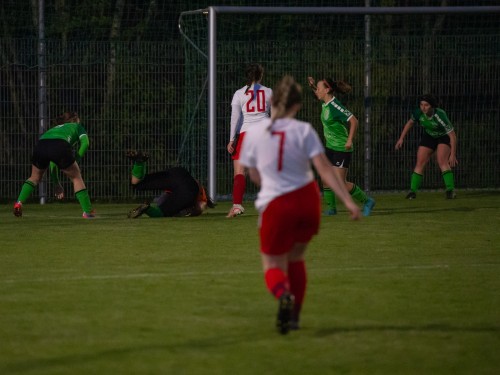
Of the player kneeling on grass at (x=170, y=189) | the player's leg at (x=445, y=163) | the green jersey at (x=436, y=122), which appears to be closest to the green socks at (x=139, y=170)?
the player kneeling on grass at (x=170, y=189)

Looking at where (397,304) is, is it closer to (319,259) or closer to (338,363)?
(338,363)

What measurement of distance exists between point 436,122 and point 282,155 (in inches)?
515

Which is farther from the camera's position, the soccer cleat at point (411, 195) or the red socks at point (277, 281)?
the soccer cleat at point (411, 195)

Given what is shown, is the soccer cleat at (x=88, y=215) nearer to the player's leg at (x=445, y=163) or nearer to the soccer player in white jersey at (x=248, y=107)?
the soccer player in white jersey at (x=248, y=107)

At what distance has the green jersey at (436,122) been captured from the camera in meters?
20.4

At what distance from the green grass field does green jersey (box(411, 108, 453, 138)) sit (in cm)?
505

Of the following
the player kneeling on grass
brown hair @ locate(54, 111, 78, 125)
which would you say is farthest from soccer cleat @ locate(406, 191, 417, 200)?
brown hair @ locate(54, 111, 78, 125)

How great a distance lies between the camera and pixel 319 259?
11812 millimetres

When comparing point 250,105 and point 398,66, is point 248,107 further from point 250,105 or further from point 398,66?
point 398,66

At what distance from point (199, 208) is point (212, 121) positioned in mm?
2795

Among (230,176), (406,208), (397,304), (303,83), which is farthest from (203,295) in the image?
(303,83)

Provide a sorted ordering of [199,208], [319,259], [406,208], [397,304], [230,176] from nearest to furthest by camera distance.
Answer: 1. [397,304]
2. [319,259]
3. [199,208]
4. [406,208]
5. [230,176]

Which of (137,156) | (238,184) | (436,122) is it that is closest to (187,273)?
(238,184)

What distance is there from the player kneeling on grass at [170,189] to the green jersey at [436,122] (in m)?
4.96
